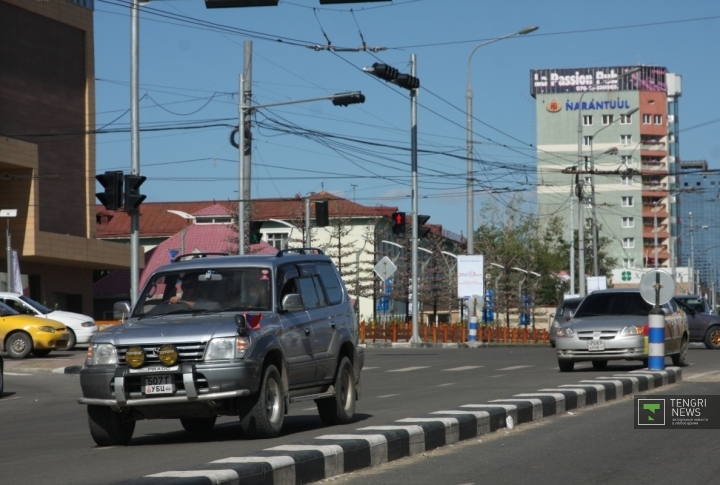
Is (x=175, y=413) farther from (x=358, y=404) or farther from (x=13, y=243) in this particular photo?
(x=13, y=243)

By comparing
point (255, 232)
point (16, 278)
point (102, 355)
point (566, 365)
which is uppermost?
point (255, 232)

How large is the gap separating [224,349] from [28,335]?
2317 centimetres

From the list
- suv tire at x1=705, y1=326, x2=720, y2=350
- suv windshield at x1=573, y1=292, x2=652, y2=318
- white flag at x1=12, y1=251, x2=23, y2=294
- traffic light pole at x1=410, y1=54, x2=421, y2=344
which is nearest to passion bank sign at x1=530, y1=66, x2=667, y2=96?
traffic light pole at x1=410, y1=54, x2=421, y2=344

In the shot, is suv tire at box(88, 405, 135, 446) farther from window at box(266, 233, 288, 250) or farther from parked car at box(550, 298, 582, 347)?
window at box(266, 233, 288, 250)

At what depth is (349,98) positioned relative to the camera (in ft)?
109

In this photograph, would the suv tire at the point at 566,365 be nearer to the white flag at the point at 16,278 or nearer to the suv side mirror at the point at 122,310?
the suv side mirror at the point at 122,310

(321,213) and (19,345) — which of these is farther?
(321,213)

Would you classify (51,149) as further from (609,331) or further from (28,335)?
(609,331)

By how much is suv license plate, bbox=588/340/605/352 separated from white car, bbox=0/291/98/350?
17.1 meters

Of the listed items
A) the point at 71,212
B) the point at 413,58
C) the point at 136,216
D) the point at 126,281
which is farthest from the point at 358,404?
the point at 126,281

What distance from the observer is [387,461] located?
393 inches

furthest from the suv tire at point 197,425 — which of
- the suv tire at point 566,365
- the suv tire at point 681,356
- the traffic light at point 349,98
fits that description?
the traffic light at point 349,98

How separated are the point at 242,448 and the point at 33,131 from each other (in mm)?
51245

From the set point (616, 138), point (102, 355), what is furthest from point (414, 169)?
point (616, 138)
